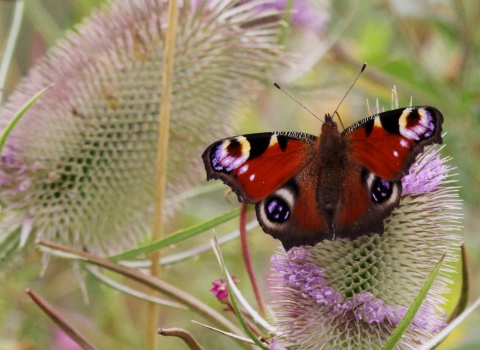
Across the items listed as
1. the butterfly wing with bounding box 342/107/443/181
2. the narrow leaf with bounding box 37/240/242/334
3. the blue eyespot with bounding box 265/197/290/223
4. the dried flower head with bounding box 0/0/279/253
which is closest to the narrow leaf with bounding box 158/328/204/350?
the narrow leaf with bounding box 37/240/242/334

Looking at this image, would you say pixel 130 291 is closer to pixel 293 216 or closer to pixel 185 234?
pixel 185 234

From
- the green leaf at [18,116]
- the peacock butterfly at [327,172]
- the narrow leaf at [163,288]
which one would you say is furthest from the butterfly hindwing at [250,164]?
the green leaf at [18,116]

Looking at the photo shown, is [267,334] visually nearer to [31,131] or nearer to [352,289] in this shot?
[352,289]

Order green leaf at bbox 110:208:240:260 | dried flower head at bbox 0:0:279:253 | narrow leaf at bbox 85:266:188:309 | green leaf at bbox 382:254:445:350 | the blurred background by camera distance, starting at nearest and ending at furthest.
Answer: green leaf at bbox 382:254:445:350 < green leaf at bbox 110:208:240:260 < narrow leaf at bbox 85:266:188:309 < dried flower head at bbox 0:0:279:253 < the blurred background

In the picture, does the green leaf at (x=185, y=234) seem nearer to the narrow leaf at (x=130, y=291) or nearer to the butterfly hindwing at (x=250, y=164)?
the butterfly hindwing at (x=250, y=164)

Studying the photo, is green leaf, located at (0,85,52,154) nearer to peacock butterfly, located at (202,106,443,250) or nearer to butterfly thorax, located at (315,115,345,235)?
peacock butterfly, located at (202,106,443,250)

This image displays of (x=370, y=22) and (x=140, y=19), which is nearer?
(x=140, y=19)

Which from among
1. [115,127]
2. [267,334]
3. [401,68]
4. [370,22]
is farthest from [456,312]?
[370,22]

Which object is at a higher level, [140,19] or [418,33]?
[140,19]
